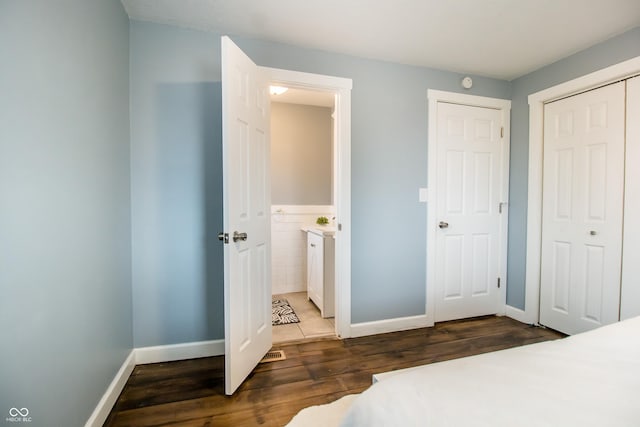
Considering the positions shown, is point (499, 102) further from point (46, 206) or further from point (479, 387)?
point (46, 206)

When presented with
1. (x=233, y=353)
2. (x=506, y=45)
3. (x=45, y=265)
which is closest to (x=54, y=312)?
(x=45, y=265)

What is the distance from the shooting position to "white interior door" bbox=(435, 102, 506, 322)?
283cm

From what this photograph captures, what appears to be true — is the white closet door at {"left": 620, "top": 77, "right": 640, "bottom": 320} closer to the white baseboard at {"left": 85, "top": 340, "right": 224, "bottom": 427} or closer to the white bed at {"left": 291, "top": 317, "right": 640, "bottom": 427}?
the white bed at {"left": 291, "top": 317, "right": 640, "bottom": 427}

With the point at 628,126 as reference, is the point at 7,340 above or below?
below

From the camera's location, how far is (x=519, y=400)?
2.32 feet

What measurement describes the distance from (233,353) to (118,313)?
772 millimetres

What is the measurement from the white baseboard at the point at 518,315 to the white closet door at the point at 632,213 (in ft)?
2.39

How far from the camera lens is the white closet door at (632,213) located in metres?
2.12

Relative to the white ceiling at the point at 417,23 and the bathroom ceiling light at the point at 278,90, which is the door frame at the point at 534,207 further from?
the bathroom ceiling light at the point at 278,90

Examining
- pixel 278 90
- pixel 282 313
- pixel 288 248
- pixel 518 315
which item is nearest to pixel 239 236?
pixel 282 313

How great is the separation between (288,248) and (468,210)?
220 centimetres

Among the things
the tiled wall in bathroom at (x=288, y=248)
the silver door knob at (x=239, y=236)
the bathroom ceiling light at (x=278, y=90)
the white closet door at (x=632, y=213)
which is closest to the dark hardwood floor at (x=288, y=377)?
the white closet door at (x=632, y=213)

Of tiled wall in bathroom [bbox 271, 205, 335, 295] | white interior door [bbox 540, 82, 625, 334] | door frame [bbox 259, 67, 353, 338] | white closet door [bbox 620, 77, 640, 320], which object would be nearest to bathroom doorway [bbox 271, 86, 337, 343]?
tiled wall in bathroom [bbox 271, 205, 335, 295]

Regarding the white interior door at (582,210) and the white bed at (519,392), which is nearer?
the white bed at (519,392)
